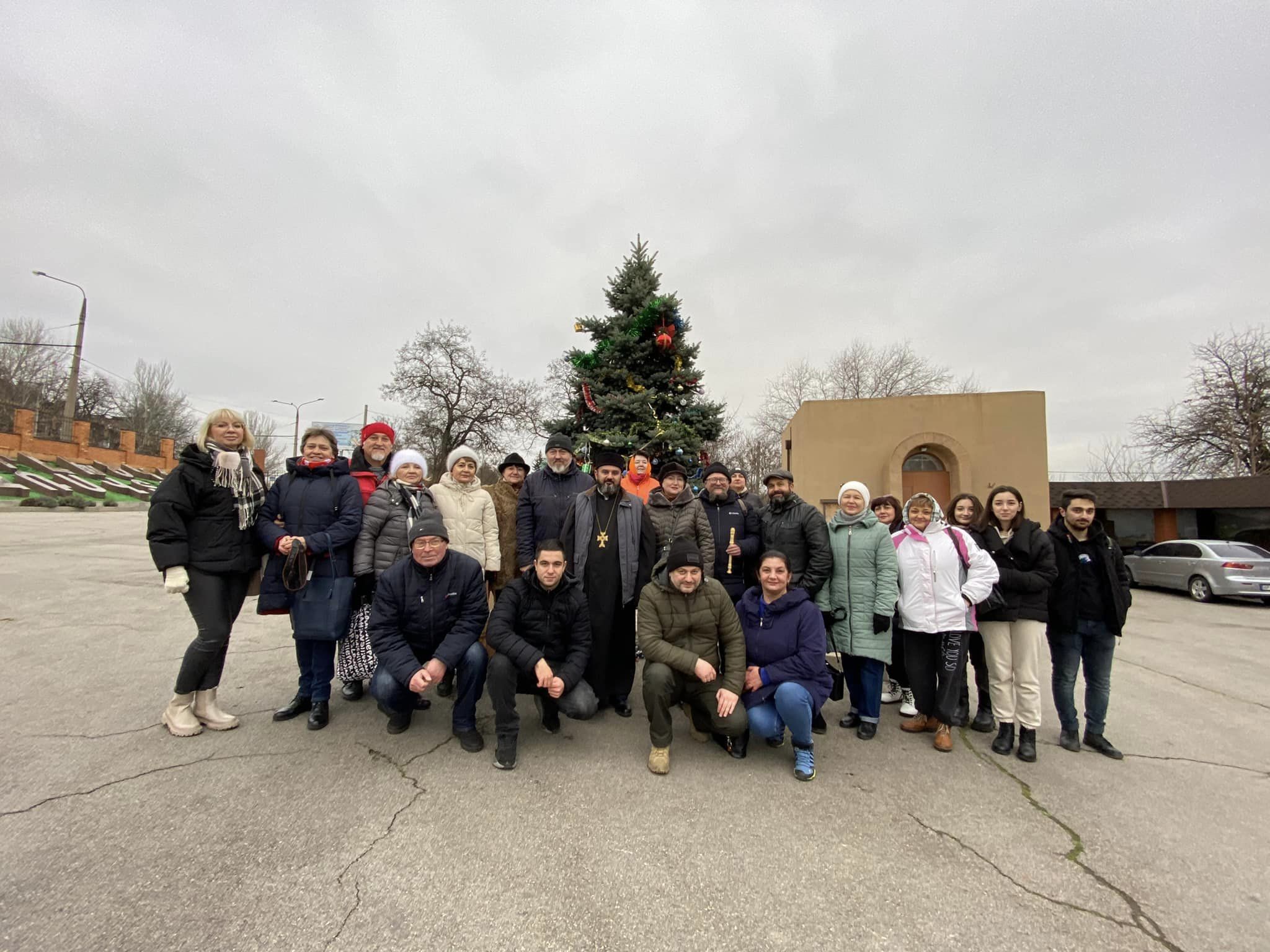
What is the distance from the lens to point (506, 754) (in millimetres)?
3459

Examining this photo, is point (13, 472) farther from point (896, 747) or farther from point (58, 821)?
point (896, 747)

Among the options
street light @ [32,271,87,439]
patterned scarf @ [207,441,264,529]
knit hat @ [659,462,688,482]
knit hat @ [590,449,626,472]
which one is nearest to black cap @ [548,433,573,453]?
knit hat @ [590,449,626,472]

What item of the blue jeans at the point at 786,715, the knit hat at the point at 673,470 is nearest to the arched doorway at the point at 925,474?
the knit hat at the point at 673,470

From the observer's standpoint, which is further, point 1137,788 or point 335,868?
point 1137,788

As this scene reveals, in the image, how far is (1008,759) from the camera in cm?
380

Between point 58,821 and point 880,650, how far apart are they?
4767mm

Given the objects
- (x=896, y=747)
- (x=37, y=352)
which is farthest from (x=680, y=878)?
(x=37, y=352)

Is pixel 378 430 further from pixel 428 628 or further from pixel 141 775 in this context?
pixel 141 775

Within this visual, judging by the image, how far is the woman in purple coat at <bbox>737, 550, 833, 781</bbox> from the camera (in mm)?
3490

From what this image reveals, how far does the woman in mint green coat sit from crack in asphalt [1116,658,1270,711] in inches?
173

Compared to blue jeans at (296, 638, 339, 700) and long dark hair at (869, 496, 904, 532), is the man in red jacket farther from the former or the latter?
long dark hair at (869, 496, 904, 532)

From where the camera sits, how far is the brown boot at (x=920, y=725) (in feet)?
13.9

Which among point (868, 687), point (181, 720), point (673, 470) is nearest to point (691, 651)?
point (868, 687)

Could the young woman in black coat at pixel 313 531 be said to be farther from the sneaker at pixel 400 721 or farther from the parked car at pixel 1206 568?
the parked car at pixel 1206 568
